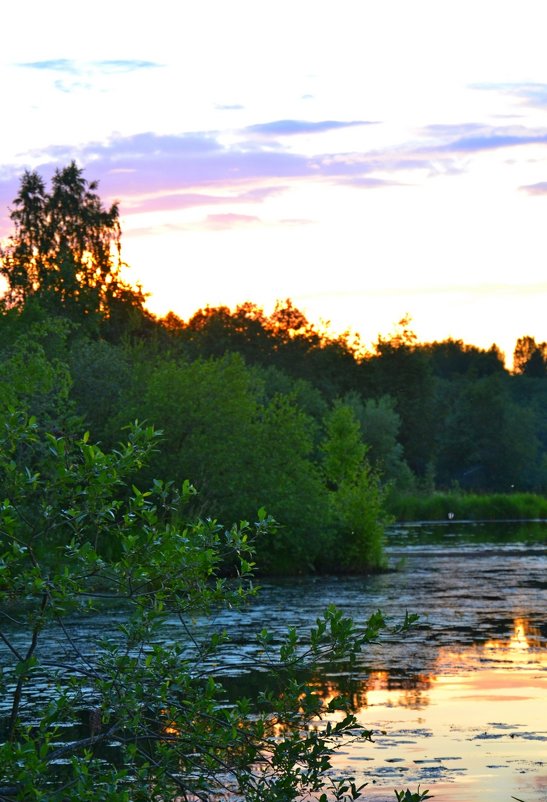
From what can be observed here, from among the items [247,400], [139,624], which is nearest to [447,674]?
[139,624]

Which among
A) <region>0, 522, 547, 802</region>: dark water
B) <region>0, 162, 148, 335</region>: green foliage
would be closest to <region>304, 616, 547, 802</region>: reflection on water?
<region>0, 522, 547, 802</region>: dark water

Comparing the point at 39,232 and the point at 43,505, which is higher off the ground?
the point at 39,232

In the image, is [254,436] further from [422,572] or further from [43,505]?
[43,505]

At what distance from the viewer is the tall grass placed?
223 ft

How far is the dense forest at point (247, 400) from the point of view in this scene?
3491 cm

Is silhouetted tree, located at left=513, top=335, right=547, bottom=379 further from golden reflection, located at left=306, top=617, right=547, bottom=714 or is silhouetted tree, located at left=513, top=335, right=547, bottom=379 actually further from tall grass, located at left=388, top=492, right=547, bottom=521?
golden reflection, located at left=306, top=617, right=547, bottom=714

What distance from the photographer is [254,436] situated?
36.5 m

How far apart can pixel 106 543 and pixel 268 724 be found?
894 inches

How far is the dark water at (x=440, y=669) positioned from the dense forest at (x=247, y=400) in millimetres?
2606

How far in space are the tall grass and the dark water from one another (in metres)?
29.0

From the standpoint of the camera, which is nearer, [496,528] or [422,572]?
[422,572]

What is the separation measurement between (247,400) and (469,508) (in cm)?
A: 3321

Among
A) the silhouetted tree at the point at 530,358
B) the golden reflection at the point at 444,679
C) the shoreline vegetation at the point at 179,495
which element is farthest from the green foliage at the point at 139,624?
the silhouetted tree at the point at 530,358

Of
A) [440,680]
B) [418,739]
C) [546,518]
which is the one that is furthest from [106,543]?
[546,518]
